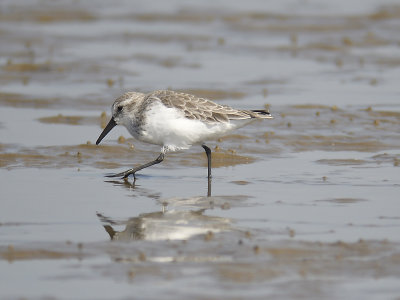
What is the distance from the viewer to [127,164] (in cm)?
1353

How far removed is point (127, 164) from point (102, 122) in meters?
2.64

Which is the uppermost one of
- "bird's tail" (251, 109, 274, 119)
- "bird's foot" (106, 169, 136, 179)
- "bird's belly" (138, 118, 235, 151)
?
"bird's tail" (251, 109, 274, 119)

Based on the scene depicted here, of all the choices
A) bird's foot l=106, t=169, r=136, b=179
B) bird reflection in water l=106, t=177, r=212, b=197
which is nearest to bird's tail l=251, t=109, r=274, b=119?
bird reflection in water l=106, t=177, r=212, b=197

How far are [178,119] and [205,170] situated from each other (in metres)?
1.46

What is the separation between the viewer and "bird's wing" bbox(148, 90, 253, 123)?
11.9 m

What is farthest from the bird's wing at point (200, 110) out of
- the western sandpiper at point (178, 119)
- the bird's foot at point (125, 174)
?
the bird's foot at point (125, 174)

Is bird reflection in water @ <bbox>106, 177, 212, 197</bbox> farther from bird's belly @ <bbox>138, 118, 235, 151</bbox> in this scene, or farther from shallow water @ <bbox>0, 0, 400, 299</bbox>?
bird's belly @ <bbox>138, 118, 235, 151</bbox>

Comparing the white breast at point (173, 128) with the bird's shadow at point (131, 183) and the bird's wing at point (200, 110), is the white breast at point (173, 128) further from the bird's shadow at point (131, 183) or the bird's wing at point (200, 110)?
the bird's shadow at point (131, 183)

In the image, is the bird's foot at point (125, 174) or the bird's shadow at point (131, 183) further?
the bird's foot at point (125, 174)

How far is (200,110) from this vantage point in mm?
12016

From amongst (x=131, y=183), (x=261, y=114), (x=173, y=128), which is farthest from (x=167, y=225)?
(x=261, y=114)

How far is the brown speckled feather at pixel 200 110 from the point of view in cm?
1191

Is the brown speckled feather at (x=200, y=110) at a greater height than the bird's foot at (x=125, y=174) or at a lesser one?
greater

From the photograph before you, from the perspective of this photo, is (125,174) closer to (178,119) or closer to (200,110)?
(178,119)
